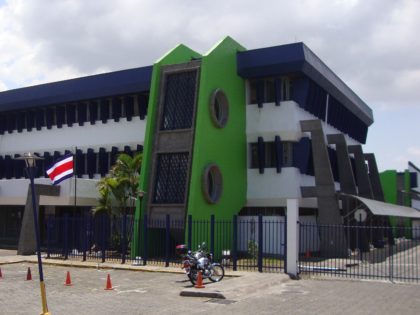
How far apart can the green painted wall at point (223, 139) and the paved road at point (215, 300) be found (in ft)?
26.2

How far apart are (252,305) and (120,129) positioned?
80.0 ft

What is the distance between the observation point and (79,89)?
38219 millimetres

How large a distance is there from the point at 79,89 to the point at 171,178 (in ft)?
42.8

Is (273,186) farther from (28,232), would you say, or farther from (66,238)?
(28,232)

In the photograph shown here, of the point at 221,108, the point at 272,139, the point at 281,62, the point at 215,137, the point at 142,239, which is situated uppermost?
the point at 281,62

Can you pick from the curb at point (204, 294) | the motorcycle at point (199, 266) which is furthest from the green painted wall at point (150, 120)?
the curb at point (204, 294)

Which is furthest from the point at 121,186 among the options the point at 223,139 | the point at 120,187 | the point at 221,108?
the point at 221,108

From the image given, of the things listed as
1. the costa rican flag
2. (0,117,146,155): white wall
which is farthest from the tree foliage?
the costa rican flag

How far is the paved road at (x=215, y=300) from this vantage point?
1376 cm

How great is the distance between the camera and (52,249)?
2945cm

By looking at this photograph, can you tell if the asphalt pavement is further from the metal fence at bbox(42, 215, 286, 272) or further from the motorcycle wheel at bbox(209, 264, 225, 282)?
the metal fence at bbox(42, 215, 286, 272)

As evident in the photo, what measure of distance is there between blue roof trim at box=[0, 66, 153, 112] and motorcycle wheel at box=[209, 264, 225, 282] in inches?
682

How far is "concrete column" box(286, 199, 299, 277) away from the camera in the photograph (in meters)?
20.2

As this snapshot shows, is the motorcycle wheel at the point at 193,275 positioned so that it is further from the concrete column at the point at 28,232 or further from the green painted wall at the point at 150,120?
the concrete column at the point at 28,232
